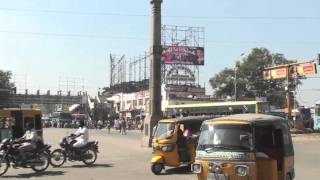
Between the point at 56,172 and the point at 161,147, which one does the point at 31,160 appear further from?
the point at 161,147

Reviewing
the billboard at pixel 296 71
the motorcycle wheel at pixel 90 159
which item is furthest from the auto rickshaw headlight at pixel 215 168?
the billboard at pixel 296 71

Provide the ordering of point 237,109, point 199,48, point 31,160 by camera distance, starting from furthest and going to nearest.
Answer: point 199,48 → point 237,109 → point 31,160

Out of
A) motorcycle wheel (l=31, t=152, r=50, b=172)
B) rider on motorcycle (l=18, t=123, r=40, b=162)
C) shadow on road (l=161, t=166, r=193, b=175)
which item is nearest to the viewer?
rider on motorcycle (l=18, t=123, r=40, b=162)

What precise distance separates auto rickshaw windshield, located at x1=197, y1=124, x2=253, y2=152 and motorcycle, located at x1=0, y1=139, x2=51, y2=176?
27.3 feet

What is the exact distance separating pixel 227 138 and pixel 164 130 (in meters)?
7.55

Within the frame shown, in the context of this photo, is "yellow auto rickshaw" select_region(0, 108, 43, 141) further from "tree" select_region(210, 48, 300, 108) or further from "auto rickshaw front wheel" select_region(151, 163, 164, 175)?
"tree" select_region(210, 48, 300, 108)

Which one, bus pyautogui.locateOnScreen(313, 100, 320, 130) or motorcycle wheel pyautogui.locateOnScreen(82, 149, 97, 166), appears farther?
bus pyautogui.locateOnScreen(313, 100, 320, 130)

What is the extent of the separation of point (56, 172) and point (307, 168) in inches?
338

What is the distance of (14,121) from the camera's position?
1105 inches

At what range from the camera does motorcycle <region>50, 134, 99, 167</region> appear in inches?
849

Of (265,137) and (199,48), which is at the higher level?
(199,48)

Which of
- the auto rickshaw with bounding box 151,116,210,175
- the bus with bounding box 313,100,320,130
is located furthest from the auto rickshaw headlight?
the bus with bounding box 313,100,320,130

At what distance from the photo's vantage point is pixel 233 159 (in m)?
12.1

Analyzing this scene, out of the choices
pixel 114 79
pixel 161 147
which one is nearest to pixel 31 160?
pixel 161 147
